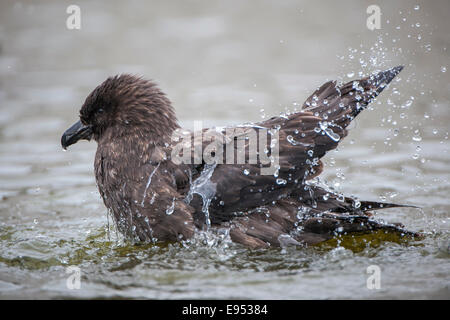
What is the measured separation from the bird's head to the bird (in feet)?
0.29

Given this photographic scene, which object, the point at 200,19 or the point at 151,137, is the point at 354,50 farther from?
the point at 151,137

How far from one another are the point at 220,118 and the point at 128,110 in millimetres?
3030

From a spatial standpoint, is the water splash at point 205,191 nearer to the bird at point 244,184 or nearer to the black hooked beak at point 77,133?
the bird at point 244,184

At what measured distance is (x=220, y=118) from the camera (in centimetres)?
870

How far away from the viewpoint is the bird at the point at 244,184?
207 inches

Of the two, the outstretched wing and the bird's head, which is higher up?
the bird's head

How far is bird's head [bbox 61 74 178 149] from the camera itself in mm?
5723

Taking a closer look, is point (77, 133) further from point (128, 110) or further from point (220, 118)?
point (220, 118)

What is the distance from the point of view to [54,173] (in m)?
7.91

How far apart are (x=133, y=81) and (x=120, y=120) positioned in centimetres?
37
